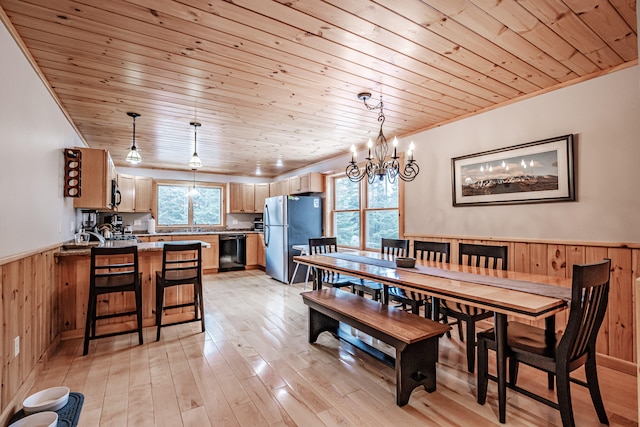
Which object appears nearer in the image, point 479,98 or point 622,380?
point 622,380

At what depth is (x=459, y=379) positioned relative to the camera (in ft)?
7.47

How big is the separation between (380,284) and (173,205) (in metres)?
5.33

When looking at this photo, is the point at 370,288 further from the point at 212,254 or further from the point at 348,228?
the point at 212,254

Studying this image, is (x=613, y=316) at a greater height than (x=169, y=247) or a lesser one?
lesser

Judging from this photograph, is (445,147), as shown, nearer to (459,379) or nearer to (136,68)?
(459,379)

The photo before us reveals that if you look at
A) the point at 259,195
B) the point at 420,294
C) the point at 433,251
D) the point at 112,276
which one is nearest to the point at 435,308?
the point at 420,294

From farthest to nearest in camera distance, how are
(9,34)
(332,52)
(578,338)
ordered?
(332,52)
(9,34)
(578,338)

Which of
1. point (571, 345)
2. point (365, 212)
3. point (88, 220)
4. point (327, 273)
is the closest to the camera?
point (571, 345)

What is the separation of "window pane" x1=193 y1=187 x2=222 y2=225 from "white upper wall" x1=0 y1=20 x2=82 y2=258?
4.08m

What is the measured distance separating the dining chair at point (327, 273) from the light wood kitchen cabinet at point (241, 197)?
12.4ft

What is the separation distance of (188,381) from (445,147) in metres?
3.48

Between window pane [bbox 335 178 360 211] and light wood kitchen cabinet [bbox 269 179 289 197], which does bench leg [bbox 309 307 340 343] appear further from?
light wood kitchen cabinet [bbox 269 179 289 197]

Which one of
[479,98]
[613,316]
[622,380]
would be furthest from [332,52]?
[622,380]

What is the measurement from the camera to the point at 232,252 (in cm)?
688
